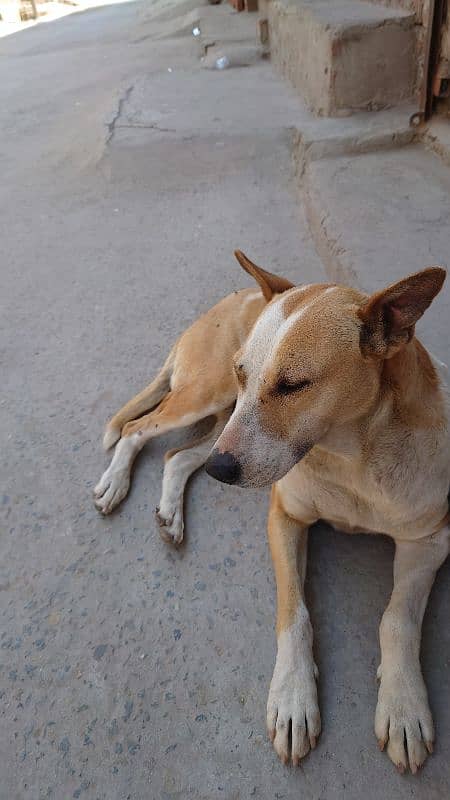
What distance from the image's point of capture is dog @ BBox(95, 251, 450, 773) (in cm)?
152

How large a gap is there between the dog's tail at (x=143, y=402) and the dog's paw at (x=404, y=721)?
62.6 inches

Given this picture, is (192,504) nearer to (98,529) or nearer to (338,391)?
(98,529)

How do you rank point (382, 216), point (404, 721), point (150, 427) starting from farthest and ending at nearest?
point (382, 216) < point (150, 427) < point (404, 721)

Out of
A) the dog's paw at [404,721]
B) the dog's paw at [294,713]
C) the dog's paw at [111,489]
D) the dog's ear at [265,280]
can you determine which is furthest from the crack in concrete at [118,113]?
the dog's paw at [404,721]

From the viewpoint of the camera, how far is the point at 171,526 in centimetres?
233

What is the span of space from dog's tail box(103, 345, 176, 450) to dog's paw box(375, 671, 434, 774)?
159cm

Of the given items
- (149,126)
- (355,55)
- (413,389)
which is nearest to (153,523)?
(413,389)

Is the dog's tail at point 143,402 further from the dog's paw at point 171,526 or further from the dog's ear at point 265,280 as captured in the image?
the dog's ear at point 265,280

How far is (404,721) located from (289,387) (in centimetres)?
98

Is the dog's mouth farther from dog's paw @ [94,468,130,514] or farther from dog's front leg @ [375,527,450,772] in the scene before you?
dog's paw @ [94,468,130,514]

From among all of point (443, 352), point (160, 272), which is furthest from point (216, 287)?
point (443, 352)

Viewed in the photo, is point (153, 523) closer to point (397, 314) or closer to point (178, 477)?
point (178, 477)

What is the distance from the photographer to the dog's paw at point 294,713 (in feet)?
5.43

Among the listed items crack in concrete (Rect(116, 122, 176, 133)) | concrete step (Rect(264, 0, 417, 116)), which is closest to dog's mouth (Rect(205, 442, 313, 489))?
concrete step (Rect(264, 0, 417, 116))
